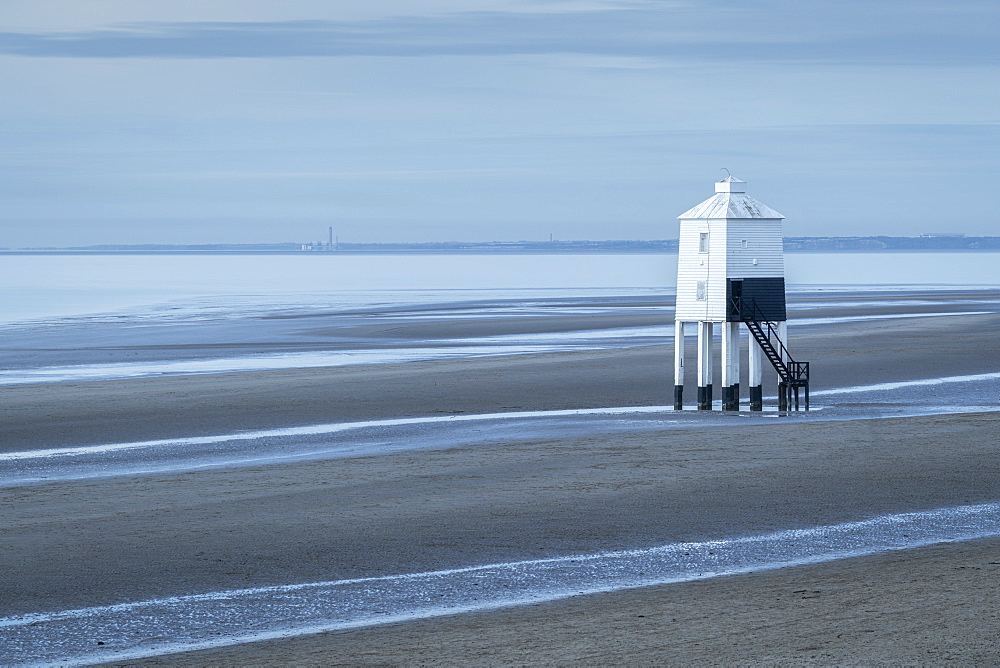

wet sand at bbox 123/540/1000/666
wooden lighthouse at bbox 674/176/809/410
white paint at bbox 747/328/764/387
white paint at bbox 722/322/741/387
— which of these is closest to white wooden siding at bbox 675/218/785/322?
wooden lighthouse at bbox 674/176/809/410

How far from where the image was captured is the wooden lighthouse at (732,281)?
29609 mm

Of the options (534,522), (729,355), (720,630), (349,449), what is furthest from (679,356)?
(720,630)

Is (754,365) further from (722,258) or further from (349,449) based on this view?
(349,449)

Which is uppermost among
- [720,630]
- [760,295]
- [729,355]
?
[760,295]

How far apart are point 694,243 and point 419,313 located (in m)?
42.3

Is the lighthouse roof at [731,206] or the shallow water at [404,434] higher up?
the lighthouse roof at [731,206]

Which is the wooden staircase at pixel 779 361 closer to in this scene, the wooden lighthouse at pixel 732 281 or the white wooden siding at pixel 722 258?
the wooden lighthouse at pixel 732 281

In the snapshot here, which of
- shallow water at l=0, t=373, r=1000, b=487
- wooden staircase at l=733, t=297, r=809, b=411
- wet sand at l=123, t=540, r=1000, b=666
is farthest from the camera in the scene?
wooden staircase at l=733, t=297, r=809, b=411

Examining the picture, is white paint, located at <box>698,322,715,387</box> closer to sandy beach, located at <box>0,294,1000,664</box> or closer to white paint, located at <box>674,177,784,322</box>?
white paint, located at <box>674,177,784,322</box>

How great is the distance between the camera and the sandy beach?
441 inches

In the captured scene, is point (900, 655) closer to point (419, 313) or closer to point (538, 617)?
point (538, 617)

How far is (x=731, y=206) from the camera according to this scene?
97.2 feet

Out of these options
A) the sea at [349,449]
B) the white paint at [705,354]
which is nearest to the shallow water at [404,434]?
the sea at [349,449]

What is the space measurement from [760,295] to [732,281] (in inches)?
30.0
